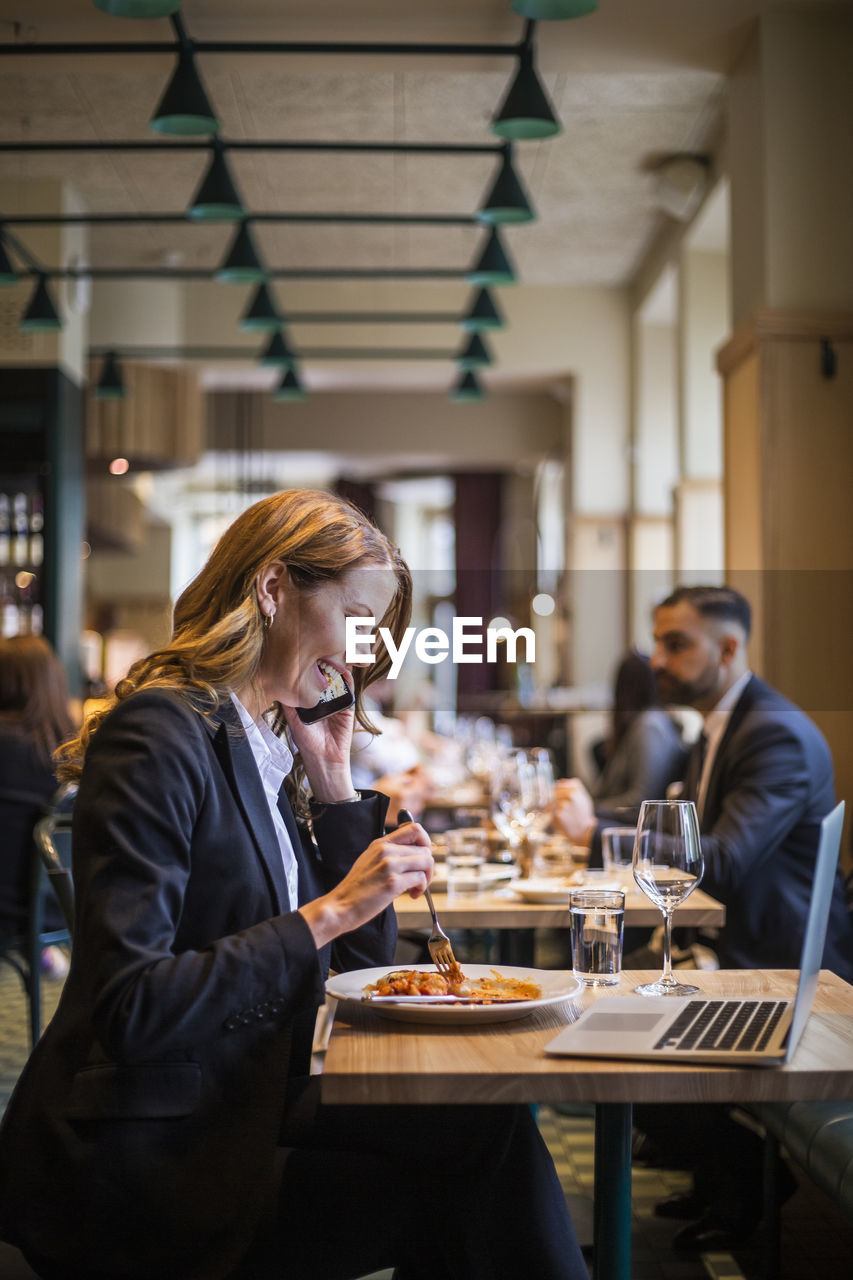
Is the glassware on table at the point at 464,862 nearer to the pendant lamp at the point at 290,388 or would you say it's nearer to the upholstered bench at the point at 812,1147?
the upholstered bench at the point at 812,1147

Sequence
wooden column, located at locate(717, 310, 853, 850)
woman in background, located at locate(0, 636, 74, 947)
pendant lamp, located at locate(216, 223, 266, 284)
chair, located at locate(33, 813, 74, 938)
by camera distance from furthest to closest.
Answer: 1. pendant lamp, located at locate(216, 223, 266, 284)
2. wooden column, located at locate(717, 310, 853, 850)
3. woman in background, located at locate(0, 636, 74, 947)
4. chair, located at locate(33, 813, 74, 938)

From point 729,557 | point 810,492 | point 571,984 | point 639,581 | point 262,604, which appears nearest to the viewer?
point 571,984

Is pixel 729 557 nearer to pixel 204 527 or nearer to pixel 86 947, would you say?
pixel 86 947

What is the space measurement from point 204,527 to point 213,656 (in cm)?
1907

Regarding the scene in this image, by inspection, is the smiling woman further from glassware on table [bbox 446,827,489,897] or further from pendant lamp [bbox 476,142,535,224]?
pendant lamp [bbox 476,142,535,224]

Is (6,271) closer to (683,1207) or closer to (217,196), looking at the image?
(217,196)

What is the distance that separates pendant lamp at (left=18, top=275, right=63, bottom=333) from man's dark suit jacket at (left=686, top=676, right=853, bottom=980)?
4.46 metres

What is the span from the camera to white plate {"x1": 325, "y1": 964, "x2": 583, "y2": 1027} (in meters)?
1.57

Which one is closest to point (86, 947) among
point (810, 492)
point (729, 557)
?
point (810, 492)

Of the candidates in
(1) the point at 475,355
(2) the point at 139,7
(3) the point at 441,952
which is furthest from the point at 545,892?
(1) the point at 475,355

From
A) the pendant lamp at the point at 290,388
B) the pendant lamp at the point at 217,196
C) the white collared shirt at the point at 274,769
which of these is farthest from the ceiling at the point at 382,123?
the white collared shirt at the point at 274,769

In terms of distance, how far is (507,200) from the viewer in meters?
5.03

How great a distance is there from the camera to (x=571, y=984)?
1.69 meters

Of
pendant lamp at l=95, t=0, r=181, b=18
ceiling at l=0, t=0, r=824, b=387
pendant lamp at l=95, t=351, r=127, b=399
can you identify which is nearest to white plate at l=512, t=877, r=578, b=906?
pendant lamp at l=95, t=0, r=181, b=18
